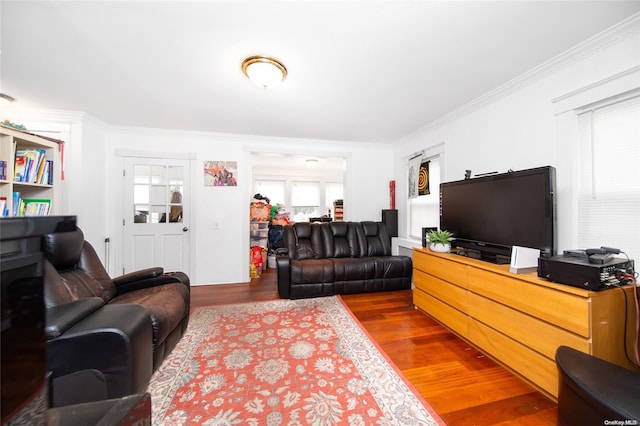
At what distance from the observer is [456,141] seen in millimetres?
2953

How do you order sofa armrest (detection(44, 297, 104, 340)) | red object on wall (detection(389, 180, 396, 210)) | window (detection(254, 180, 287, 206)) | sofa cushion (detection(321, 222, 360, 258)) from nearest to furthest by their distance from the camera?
1. sofa armrest (detection(44, 297, 104, 340))
2. sofa cushion (detection(321, 222, 360, 258))
3. red object on wall (detection(389, 180, 396, 210))
4. window (detection(254, 180, 287, 206))

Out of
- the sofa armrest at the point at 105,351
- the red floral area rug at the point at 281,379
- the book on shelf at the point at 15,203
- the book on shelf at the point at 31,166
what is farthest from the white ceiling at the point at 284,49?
the red floral area rug at the point at 281,379

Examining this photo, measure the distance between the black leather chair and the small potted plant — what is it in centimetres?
128

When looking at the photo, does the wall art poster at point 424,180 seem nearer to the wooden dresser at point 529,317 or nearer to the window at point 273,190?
the wooden dresser at point 529,317

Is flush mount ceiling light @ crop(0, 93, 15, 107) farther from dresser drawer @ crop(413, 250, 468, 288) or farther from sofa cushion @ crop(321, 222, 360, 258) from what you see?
dresser drawer @ crop(413, 250, 468, 288)

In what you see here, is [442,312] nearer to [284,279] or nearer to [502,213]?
[502,213]

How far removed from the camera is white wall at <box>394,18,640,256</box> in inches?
64.3

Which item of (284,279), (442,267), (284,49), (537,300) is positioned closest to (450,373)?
(537,300)

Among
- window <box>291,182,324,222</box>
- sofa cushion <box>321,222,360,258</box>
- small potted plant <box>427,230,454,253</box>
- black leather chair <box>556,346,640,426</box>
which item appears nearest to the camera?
black leather chair <box>556,346,640,426</box>

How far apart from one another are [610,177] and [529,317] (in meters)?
1.19

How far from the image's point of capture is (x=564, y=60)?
184 centimetres

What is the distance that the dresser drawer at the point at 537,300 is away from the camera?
1281 mm

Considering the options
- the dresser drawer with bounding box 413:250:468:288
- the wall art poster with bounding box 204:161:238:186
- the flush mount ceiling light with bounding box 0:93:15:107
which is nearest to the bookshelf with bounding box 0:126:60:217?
the flush mount ceiling light with bounding box 0:93:15:107

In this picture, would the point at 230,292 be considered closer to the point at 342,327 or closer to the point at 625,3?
the point at 342,327
